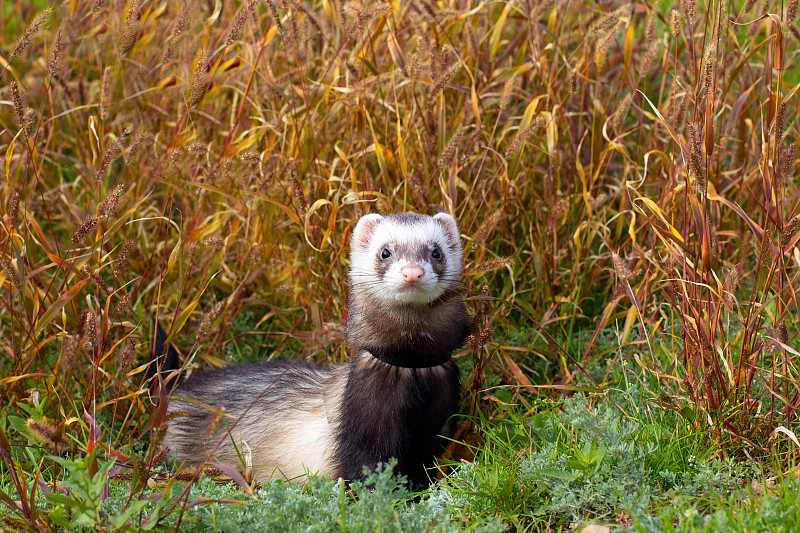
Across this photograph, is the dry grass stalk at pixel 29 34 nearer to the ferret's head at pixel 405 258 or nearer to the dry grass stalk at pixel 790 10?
the ferret's head at pixel 405 258

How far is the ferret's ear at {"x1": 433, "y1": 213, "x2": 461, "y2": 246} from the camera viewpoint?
319 centimetres

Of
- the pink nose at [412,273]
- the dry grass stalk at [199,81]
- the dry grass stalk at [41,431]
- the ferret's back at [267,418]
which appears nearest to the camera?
the dry grass stalk at [41,431]

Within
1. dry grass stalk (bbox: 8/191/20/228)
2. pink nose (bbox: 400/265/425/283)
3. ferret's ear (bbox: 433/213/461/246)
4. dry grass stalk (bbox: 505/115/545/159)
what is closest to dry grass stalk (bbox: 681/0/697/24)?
dry grass stalk (bbox: 505/115/545/159)

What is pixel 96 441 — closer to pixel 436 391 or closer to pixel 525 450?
pixel 436 391

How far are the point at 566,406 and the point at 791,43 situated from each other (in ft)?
11.7

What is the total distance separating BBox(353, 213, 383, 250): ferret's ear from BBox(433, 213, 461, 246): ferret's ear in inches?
9.5

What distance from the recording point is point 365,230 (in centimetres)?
319

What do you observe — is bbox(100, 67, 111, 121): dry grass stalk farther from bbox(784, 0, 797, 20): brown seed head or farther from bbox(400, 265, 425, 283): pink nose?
Answer: bbox(784, 0, 797, 20): brown seed head

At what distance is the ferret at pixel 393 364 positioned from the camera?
2.98 m

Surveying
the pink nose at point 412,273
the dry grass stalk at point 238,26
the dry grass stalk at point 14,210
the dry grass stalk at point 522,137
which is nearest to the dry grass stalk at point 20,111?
the dry grass stalk at point 14,210

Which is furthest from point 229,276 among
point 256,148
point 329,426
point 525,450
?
point 525,450

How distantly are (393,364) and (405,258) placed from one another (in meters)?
0.41

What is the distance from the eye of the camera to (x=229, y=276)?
430 centimetres

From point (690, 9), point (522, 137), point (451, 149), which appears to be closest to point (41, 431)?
point (451, 149)
